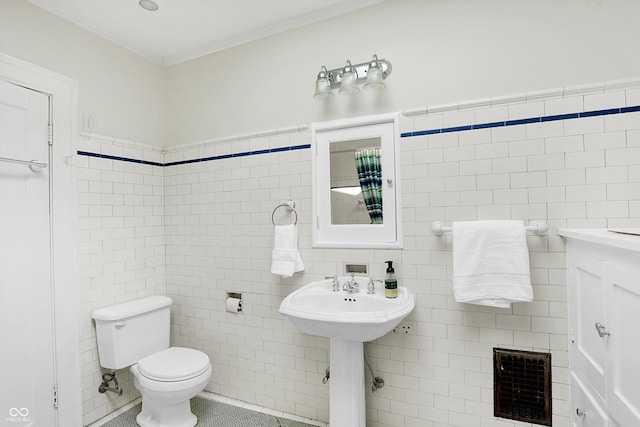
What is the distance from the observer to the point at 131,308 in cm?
227

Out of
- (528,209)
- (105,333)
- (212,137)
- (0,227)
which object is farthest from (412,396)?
(0,227)

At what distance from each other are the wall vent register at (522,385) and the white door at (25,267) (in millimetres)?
2504

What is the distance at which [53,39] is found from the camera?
2.06 meters

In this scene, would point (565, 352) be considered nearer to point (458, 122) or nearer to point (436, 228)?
point (436, 228)

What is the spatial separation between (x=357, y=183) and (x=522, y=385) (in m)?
1.37

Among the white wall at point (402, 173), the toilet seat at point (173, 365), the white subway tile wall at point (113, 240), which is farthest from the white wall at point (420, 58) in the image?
the toilet seat at point (173, 365)

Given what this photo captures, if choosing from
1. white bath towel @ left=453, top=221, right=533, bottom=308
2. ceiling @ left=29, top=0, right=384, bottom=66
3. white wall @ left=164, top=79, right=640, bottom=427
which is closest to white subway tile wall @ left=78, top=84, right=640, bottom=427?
white wall @ left=164, top=79, right=640, bottom=427

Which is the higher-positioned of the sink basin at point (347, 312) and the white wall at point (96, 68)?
the white wall at point (96, 68)

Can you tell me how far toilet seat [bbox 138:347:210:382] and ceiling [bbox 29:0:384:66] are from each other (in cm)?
215

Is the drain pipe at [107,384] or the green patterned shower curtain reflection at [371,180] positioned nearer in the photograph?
the green patterned shower curtain reflection at [371,180]

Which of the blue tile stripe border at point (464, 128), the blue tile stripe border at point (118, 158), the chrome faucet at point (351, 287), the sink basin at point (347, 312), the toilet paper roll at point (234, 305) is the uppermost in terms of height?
the blue tile stripe border at point (464, 128)

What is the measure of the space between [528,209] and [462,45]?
94cm

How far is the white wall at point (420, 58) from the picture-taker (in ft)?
5.33

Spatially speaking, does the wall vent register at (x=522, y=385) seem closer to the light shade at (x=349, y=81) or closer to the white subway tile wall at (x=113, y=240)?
the light shade at (x=349, y=81)
